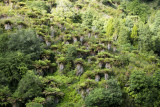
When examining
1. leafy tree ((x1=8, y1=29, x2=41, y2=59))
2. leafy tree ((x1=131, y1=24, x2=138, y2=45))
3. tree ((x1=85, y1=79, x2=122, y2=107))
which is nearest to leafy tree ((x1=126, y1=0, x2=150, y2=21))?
leafy tree ((x1=131, y1=24, x2=138, y2=45))

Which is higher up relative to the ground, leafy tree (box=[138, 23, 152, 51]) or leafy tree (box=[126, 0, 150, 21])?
leafy tree (box=[126, 0, 150, 21])

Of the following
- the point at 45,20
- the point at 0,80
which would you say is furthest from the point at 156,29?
the point at 0,80

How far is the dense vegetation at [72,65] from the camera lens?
50.3 feet

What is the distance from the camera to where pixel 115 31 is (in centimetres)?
3259

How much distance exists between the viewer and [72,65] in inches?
857

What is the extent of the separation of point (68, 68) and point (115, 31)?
16.3 meters

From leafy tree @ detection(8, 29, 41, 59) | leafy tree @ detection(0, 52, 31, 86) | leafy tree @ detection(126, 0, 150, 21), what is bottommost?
leafy tree @ detection(0, 52, 31, 86)

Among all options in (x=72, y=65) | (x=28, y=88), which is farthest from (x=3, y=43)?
(x=72, y=65)

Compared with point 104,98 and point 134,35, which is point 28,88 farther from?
point 134,35

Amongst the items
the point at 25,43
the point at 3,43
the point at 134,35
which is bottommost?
the point at 134,35

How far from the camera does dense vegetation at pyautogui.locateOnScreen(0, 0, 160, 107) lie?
1534 cm

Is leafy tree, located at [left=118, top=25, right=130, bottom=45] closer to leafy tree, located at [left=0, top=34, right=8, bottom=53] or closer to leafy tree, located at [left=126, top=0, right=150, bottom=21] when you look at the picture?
leafy tree, located at [left=126, top=0, right=150, bottom=21]

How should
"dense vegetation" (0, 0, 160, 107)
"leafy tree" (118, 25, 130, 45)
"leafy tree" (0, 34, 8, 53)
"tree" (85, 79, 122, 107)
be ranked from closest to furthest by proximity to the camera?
"tree" (85, 79, 122, 107)
"dense vegetation" (0, 0, 160, 107)
"leafy tree" (0, 34, 8, 53)
"leafy tree" (118, 25, 130, 45)

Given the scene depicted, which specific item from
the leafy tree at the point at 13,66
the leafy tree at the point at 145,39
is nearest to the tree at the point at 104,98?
the leafy tree at the point at 13,66
